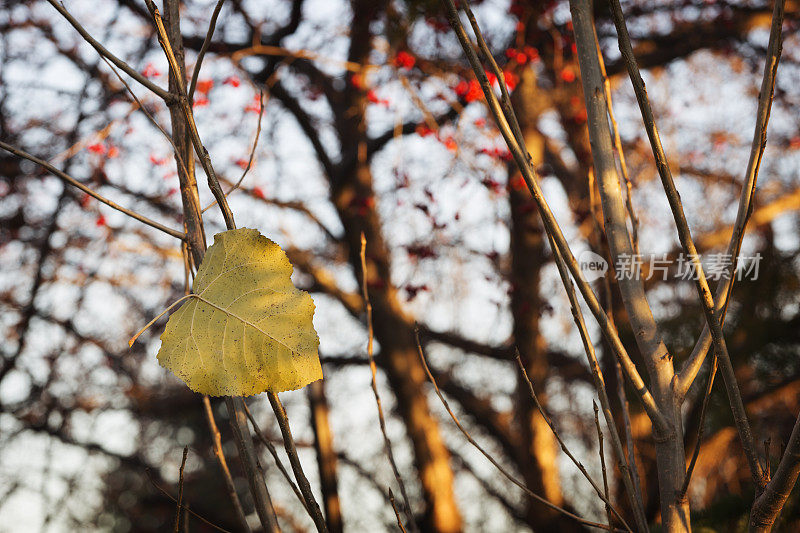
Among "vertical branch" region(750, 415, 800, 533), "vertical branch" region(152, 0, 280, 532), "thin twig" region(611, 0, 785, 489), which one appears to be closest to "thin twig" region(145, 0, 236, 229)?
"vertical branch" region(152, 0, 280, 532)

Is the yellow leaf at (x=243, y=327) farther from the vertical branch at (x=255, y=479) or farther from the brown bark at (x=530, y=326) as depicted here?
the brown bark at (x=530, y=326)

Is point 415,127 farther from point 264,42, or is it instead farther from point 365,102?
point 264,42

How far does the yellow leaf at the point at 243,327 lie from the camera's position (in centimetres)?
41

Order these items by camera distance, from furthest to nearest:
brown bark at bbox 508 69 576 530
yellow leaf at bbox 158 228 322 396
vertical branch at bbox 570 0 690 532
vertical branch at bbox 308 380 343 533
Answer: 1. vertical branch at bbox 308 380 343 533
2. brown bark at bbox 508 69 576 530
3. vertical branch at bbox 570 0 690 532
4. yellow leaf at bbox 158 228 322 396

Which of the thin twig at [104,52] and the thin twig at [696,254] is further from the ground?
the thin twig at [104,52]

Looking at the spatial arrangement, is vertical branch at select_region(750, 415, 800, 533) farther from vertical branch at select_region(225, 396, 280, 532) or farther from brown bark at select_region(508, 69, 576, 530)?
brown bark at select_region(508, 69, 576, 530)

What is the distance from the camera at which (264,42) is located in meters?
3.46

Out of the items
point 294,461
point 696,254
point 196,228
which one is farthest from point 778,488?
point 196,228

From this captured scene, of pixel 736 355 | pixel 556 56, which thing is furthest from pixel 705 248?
pixel 556 56

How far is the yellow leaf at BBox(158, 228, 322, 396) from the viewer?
41cm

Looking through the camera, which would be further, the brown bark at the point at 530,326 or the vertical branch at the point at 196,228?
the brown bark at the point at 530,326

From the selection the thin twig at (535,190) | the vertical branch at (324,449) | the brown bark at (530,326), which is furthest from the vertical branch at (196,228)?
the vertical branch at (324,449)

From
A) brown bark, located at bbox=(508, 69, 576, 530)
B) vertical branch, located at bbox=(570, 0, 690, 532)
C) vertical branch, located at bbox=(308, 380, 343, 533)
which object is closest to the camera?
vertical branch, located at bbox=(570, 0, 690, 532)

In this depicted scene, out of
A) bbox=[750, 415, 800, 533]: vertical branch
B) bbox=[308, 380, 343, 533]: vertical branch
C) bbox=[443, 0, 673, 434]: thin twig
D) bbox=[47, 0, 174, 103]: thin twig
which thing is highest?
bbox=[308, 380, 343, 533]: vertical branch
